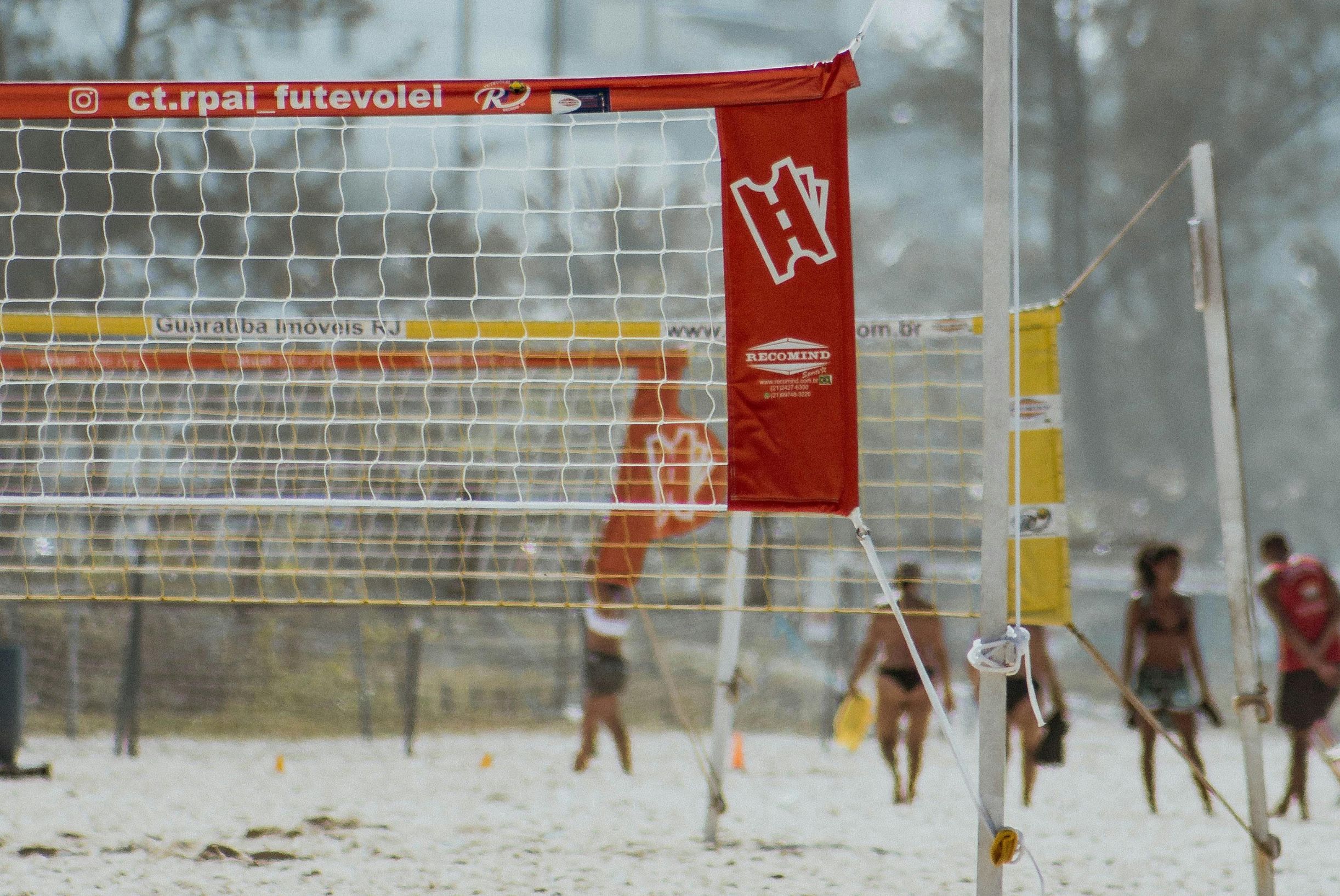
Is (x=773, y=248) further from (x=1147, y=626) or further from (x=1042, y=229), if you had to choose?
(x=1042, y=229)

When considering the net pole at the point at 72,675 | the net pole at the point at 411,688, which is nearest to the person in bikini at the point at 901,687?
the net pole at the point at 411,688

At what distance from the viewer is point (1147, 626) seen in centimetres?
741

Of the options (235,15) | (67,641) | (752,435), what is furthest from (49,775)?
(235,15)

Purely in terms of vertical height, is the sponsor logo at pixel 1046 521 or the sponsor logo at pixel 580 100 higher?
the sponsor logo at pixel 580 100

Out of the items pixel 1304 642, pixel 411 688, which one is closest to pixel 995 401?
pixel 1304 642

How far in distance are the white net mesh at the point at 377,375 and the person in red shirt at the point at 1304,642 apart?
193 centimetres

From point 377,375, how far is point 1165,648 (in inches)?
210

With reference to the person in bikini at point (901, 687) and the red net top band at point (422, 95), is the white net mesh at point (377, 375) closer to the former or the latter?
the red net top band at point (422, 95)

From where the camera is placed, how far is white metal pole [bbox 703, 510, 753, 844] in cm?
557

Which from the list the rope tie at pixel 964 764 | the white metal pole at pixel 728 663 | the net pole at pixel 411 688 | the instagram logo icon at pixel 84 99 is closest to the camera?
the rope tie at pixel 964 764

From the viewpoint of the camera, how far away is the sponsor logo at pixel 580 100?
367cm

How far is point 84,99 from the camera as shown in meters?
3.95

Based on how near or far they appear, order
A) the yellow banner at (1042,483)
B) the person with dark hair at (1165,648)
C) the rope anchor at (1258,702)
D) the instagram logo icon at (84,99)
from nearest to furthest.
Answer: the instagram logo icon at (84,99)
the rope anchor at (1258,702)
the yellow banner at (1042,483)
the person with dark hair at (1165,648)

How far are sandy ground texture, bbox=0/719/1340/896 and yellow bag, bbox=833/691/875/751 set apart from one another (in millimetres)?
540
